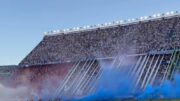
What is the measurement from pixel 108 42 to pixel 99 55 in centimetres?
248

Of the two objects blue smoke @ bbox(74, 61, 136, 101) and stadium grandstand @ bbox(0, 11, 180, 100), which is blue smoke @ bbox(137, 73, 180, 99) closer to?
stadium grandstand @ bbox(0, 11, 180, 100)

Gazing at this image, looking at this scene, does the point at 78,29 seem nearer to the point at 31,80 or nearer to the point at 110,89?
the point at 31,80

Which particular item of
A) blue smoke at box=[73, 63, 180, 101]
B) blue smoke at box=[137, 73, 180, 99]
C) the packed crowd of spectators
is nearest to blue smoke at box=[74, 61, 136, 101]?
blue smoke at box=[73, 63, 180, 101]

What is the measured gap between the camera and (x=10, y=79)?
5184 centimetres

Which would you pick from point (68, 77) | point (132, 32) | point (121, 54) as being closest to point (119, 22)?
point (132, 32)

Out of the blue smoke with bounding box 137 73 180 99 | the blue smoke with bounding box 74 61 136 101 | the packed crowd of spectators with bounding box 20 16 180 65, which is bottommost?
the blue smoke with bounding box 74 61 136 101

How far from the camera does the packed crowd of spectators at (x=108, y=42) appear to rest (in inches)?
1604

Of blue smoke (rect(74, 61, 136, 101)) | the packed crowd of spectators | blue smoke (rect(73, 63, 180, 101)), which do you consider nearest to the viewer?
blue smoke (rect(73, 63, 180, 101))

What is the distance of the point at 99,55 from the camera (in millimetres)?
44000

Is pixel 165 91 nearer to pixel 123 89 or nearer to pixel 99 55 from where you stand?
pixel 123 89

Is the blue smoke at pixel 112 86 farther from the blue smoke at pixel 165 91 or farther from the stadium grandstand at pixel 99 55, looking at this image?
the blue smoke at pixel 165 91

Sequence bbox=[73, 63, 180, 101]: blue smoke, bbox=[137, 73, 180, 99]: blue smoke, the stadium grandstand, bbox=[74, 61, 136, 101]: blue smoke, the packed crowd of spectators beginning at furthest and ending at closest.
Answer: the packed crowd of spectators
the stadium grandstand
bbox=[74, 61, 136, 101]: blue smoke
bbox=[73, 63, 180, 101]: blue smoke
bbox=[137, 73, 180, 99]: blue smoke

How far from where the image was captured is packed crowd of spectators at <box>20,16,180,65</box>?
40.8m

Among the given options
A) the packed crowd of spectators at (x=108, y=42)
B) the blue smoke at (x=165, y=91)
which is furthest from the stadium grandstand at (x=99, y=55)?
the blue smoke at (x=165, y=91)
